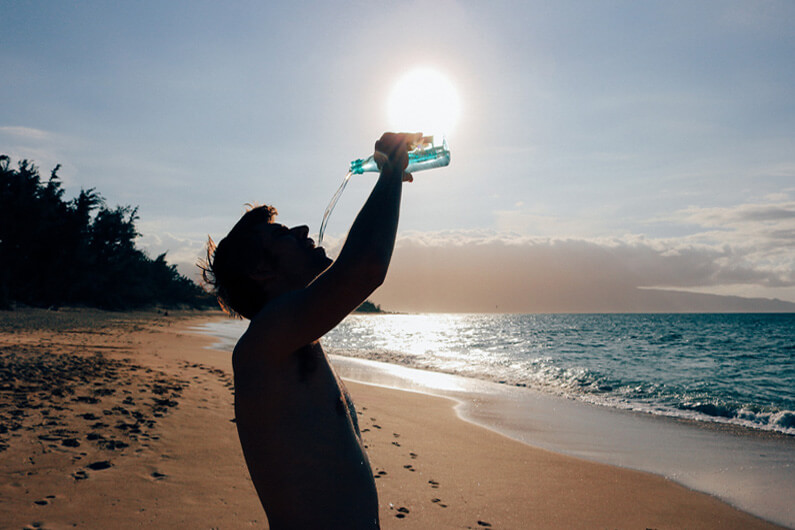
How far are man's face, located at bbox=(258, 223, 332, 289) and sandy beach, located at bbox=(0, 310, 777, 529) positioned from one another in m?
3.44

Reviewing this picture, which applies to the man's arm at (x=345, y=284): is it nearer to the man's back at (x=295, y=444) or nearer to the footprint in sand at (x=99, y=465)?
the man's back at (x=295, y=444)

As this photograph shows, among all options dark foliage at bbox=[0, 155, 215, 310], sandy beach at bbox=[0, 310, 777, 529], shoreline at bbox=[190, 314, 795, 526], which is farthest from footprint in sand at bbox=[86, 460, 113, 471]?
dark foliage at bbox=[0, 155, 215, 310]

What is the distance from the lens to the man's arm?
1.21 m

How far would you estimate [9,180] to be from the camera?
3528cm

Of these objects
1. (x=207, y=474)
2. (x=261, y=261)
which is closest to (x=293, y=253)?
(x=261, y=261)

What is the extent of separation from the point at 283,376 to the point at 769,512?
6.82m

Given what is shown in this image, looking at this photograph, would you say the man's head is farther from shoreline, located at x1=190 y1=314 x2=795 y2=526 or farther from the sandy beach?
shoreline, located at x1=190 y1=314 x2=795 y2=526

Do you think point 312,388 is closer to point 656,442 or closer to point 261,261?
point 261,261

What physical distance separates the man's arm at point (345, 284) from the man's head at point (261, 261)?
0.27 m

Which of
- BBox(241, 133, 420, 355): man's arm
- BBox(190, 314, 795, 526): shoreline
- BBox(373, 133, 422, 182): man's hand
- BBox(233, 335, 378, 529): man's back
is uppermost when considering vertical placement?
BBox(373, 133, 422, 182): man's hand

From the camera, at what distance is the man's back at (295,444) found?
1.39m

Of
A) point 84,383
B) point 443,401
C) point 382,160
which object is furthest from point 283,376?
point 443,401

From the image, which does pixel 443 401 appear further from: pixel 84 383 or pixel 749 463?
pixel 84 383

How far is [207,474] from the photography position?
5.11 m
